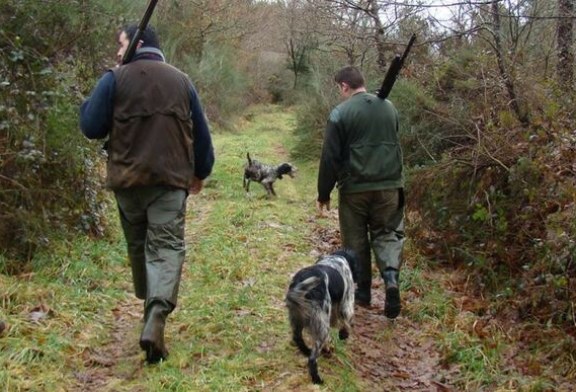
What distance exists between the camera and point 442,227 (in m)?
7.46

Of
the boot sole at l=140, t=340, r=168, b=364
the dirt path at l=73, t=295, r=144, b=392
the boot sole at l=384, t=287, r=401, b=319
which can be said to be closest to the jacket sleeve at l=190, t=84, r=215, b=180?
the boot sole at l=140, t=340, r=168, b=364

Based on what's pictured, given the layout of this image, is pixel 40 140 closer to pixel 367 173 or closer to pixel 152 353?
pixel 152 353

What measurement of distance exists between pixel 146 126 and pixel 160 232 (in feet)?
2.58

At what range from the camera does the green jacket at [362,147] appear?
561 centimetres

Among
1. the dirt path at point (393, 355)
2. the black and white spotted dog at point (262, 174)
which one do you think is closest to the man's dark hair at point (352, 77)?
the dirt path at point (393, 355)

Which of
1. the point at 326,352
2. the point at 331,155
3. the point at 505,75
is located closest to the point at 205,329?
the point at 326,352

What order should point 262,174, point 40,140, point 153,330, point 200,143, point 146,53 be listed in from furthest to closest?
point 262,174 → point 40,140 → point 200,143 → point 146,53 → point 153,330

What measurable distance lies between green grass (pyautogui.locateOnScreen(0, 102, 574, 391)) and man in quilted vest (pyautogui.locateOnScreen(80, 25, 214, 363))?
452mm

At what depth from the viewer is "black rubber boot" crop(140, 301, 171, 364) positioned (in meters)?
4.18

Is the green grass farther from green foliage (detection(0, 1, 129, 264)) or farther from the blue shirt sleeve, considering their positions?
the blue shirt sleeve

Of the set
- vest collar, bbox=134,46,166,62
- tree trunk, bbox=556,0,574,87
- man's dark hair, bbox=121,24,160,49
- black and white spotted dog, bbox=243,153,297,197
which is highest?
tree trunk, bbox=556,0,574,87

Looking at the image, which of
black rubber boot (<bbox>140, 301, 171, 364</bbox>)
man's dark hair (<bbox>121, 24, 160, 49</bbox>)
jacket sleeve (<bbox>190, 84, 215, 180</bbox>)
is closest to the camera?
black rubber boot (<bbox>140, 301, 171, 364</bbox>)

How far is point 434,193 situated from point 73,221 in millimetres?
4476

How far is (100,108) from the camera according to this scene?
427 centimetres
